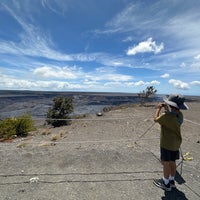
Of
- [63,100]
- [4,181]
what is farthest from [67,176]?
[63,100]

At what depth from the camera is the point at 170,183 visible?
15.1 feet

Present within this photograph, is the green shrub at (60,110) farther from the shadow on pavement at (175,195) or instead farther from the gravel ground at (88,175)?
the shadow on pavement at (175,195)

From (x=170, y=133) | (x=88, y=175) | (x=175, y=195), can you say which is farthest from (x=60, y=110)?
(x=175, y=195)

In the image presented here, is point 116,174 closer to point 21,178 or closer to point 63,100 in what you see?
point 21,178

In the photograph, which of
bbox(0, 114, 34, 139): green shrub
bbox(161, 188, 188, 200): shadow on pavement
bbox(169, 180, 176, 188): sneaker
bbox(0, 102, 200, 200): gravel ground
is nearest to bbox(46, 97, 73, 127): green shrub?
bbox(0, 114, 34, 139): green shrub

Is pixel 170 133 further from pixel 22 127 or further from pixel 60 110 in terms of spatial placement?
pixel 60 110

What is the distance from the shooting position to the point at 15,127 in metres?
13.8

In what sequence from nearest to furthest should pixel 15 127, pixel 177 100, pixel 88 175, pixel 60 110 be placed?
pixel 177 100, pixel 88 175, pixel 15 127, pixel 60 110

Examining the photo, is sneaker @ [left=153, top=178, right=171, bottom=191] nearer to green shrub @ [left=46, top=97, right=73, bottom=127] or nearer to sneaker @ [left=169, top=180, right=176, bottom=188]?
sneaker @ [left=169, top=180, right=176, bottom=188]

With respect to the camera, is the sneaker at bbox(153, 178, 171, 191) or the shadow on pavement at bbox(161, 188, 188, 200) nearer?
the shadow on pavement at bbox(161, 188, 188, 200)

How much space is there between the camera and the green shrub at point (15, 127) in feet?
42.1

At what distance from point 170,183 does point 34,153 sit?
11.9ft

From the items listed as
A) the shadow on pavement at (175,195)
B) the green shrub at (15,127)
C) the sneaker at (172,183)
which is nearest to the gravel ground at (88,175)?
the shadow on pavement at (175,195)

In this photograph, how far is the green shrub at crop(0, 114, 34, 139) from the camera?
12.8 meters
